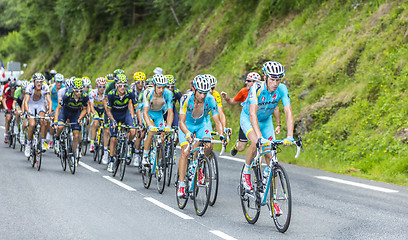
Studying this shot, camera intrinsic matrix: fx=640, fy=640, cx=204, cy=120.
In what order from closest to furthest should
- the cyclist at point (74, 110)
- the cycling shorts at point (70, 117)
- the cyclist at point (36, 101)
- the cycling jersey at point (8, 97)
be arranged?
the cyclist at point (74, 110), the cycling shorts at point (70, 117), the cyclist at point (36, 101), the cycling jersey at point (8, 97)

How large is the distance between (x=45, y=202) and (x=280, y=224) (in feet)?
13.5

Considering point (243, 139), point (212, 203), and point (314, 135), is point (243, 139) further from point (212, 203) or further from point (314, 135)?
point (314, 135)

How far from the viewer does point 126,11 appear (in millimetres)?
42344

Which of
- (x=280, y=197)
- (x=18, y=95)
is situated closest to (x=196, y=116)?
(x=280, y=197)

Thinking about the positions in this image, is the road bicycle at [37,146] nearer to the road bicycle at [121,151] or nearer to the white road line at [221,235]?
the road bicycle at [121,151]

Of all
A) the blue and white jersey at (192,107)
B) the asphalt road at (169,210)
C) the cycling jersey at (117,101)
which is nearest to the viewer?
the asphalt road at (169,210)

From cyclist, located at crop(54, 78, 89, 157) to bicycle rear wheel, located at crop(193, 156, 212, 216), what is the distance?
5.85m

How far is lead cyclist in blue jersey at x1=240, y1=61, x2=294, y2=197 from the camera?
8.15m

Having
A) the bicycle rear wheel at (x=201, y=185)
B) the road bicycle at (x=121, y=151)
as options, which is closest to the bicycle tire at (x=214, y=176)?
the bicycle rear wheel at (x=201, y=185)

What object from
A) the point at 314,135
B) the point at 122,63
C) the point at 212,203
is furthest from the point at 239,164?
the point at 122,63

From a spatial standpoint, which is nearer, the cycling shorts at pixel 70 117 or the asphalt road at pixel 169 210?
the asphalt road at pixel 169 210

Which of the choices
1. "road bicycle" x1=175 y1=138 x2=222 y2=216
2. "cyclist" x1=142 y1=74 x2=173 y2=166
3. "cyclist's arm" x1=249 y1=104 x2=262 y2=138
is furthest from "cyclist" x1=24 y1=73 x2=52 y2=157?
"cyclist's arm" x1=249 y1=104 x2=262 y2=138

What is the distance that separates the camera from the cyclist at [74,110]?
14453 mm

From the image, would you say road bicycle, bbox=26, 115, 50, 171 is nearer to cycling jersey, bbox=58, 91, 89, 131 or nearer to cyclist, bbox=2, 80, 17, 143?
cycling jersey, bbox=58, 91, 89, 131
